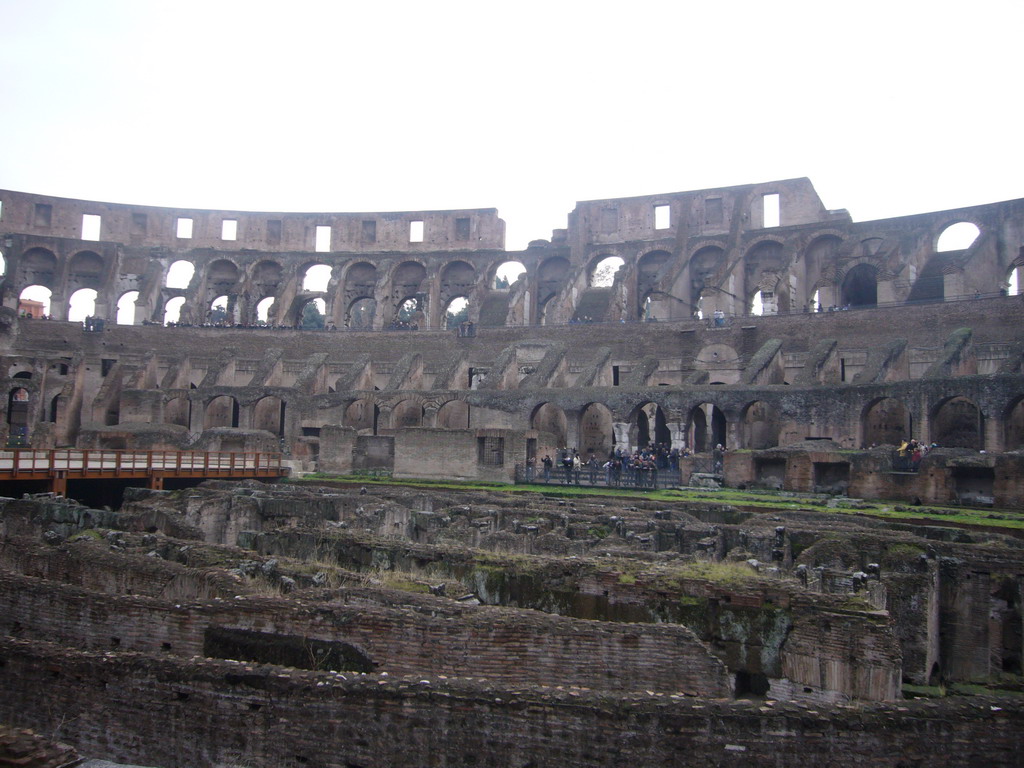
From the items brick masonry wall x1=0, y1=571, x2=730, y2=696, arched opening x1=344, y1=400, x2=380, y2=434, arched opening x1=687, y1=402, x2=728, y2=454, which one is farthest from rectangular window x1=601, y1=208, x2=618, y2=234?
brick masonry wall x1=0, y1=571, x2=730, y2=696

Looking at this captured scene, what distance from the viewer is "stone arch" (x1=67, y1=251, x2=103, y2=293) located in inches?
2028

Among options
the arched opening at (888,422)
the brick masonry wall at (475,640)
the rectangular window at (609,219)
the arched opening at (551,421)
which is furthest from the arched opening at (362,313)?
the brick masonry wall at (475,640)

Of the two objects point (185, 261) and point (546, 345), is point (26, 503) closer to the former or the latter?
point (546, 345)

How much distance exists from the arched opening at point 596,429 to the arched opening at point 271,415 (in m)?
15.5

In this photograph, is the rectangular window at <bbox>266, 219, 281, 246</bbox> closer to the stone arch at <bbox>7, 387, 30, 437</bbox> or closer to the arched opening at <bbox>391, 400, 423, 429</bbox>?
the stone arch at <bbox>7, 387, 30, 437</bbox>

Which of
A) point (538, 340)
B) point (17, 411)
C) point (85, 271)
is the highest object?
point (85, 271)

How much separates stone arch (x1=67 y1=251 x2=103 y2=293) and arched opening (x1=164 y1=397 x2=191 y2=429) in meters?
15.8

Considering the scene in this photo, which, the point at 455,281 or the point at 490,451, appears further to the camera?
the point at 455,281

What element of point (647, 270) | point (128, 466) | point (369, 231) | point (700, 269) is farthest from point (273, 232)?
point (128, 466)

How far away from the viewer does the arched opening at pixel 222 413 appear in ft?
132

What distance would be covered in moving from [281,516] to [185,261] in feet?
129

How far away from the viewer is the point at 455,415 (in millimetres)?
39219

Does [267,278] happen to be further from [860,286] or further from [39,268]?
[860,286]

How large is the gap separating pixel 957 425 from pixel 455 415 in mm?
21157
